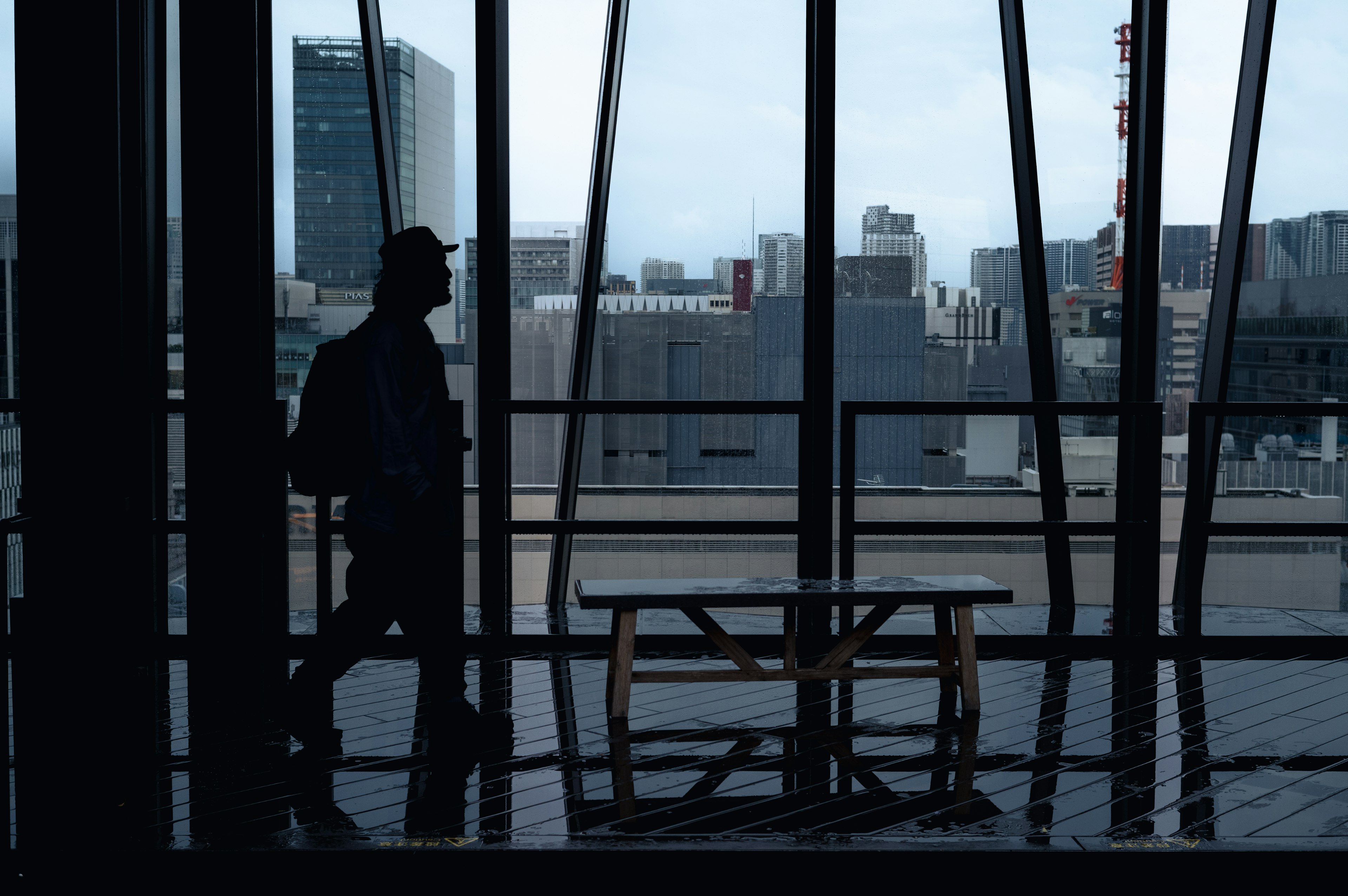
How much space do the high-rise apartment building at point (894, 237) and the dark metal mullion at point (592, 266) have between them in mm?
1105

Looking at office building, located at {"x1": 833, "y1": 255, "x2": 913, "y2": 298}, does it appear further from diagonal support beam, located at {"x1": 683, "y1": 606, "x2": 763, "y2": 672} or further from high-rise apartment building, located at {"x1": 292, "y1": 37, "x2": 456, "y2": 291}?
diagonal support beam, located at {"x1": 683, "y1": 606, "x2": 763, "y2": 672}

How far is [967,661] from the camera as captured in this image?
347 cm

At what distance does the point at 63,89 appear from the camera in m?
2.29

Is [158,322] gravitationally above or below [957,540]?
above

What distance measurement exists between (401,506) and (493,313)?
159cm

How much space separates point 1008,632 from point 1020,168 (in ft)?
6.33

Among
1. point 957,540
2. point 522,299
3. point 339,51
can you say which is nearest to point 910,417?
point 957,540

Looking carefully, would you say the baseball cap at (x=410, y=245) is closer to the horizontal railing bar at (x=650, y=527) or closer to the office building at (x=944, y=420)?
the horizontal railing bar at (x=650, y=527)

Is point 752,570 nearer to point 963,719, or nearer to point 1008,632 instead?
point 1008,632

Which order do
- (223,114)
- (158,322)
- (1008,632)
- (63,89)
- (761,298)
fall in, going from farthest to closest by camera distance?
1. (761,298)
2. (158,322)
3. (1008,632)
4. (223,114)
5. (63,89)

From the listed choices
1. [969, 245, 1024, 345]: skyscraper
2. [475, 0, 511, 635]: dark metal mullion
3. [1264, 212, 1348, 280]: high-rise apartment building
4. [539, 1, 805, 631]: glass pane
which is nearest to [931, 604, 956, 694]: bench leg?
[539, 1, 805, 631]: glass pane

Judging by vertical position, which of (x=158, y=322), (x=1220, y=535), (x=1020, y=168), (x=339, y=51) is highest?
(x=339, y=51)

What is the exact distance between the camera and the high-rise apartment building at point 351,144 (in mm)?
4797

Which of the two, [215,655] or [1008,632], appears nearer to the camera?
[215,655]
